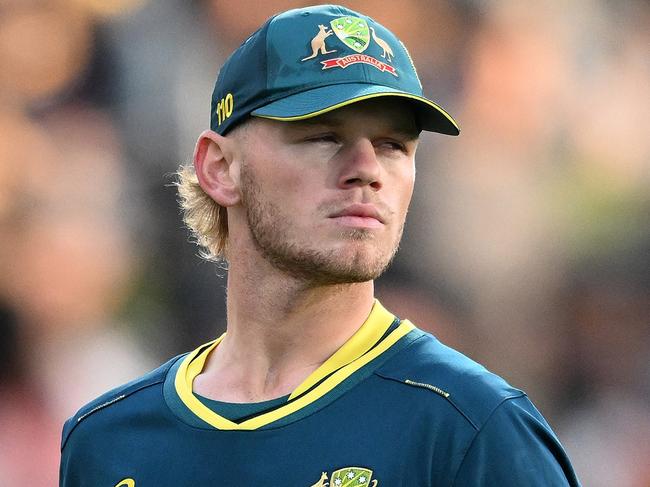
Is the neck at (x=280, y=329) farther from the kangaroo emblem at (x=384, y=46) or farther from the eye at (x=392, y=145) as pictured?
the kangaroo emblem at (x=384, y=46)

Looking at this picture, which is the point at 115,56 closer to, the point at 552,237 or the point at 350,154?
the point at 552,237

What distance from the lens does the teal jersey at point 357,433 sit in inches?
78.3

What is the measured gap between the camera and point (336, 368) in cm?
229

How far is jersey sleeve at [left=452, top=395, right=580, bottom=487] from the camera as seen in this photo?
1.94 meters

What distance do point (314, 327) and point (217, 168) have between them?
0.45 metres

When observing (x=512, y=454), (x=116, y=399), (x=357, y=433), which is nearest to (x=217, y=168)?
(x=116, y=399)

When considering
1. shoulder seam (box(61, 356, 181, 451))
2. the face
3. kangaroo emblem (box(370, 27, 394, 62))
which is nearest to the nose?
the face

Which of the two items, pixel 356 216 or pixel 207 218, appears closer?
pixel 356 216

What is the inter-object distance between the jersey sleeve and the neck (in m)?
0.47

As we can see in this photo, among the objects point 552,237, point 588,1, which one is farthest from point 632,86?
point 552,237

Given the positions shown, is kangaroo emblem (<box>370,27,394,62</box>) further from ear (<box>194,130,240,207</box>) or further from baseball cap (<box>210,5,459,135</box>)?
ear (<box>194,130,240,207</box>)

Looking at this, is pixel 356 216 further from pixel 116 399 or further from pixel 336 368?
pixel 116 399

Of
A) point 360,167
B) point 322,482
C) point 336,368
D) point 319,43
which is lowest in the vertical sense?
point 322,482

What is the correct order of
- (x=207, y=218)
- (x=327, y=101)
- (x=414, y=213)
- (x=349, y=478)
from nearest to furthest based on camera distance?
(x=349, y=478)
(x=327, y=101)
(x=207, y=218)
(x=414, y=213)
